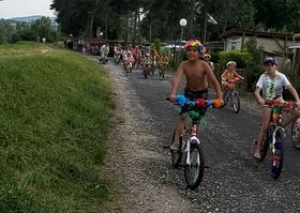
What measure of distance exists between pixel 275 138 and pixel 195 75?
160cm

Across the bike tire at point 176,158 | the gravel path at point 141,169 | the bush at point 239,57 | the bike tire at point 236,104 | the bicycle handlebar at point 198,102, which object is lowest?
the bike tire at point 236,104

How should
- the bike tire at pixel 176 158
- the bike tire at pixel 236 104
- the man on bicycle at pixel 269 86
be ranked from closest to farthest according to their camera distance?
the bike tire at pixel 176 158, the man on bicycle at pixel 269 86, the bike tire at pixel 236 104

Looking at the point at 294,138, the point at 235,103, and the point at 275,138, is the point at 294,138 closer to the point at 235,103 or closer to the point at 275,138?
the point at 275,138

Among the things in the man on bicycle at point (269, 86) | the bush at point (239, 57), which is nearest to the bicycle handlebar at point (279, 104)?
the man on bicycle at point (269, 86)


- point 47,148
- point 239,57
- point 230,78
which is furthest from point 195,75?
point 239,57

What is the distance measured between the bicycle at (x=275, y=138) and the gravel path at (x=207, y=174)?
0.20 m

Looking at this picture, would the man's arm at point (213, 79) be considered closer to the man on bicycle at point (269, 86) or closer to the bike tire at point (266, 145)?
the man on bicycle at point (269, 86)

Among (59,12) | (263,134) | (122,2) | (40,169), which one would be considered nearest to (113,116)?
(263,134)

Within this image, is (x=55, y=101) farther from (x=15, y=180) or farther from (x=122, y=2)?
(x=122, y=2)

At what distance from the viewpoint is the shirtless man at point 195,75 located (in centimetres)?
817

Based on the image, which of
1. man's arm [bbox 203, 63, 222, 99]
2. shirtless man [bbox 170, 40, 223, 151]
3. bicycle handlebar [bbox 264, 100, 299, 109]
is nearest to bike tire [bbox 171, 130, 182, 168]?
shirtless man [bbox 170, 40, 223, 151]

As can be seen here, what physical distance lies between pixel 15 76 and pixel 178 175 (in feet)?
15.3

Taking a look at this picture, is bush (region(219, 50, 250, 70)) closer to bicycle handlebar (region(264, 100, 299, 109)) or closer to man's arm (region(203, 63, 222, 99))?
bicycle handlebar (region(264, 100, 299, 109))

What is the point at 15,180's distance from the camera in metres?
6.20
